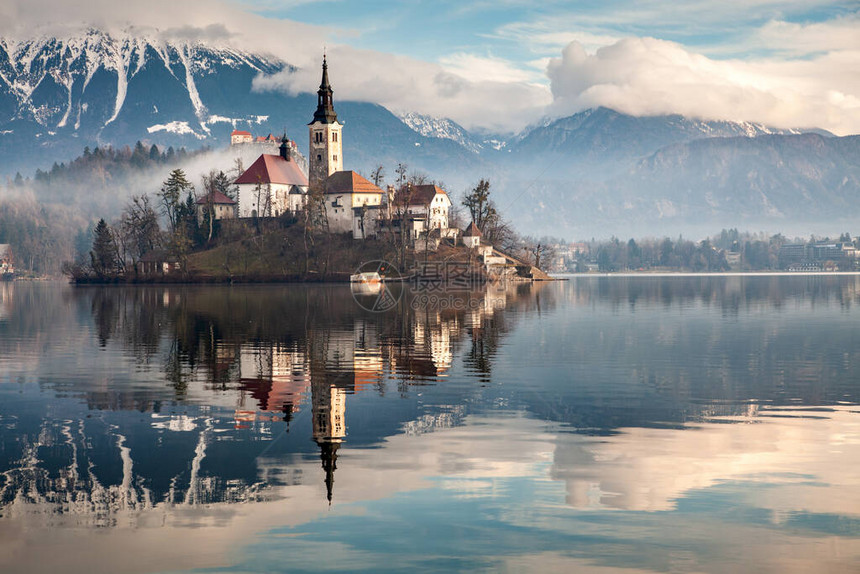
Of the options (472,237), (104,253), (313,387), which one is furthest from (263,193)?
(313,387)

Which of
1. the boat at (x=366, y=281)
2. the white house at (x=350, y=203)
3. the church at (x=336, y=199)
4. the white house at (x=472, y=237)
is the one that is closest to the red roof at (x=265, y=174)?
the church at (x=336, y=199)

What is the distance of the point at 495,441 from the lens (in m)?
23.6

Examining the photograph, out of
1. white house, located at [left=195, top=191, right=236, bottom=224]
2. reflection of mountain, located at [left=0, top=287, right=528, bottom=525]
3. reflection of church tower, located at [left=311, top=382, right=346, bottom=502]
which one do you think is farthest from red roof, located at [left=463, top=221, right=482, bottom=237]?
reflection of church tower, located at [left=311, top=382, right=346, bottom=502]

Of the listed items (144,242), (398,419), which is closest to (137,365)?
(398,419)

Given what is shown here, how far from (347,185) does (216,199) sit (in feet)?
102

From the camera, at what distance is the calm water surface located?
50.8 ft

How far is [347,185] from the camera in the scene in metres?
187

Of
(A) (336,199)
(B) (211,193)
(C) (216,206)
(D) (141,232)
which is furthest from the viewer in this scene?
(B) (211,193)

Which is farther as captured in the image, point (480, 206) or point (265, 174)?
point (265, 174)

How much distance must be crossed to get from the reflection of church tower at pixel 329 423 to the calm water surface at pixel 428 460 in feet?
0.38

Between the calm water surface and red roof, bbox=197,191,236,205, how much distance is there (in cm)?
14783

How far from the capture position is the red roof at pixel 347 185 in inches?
7323

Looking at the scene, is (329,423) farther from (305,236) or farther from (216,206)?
(216,206)

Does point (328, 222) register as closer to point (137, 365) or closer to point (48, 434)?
point (137, 365)
